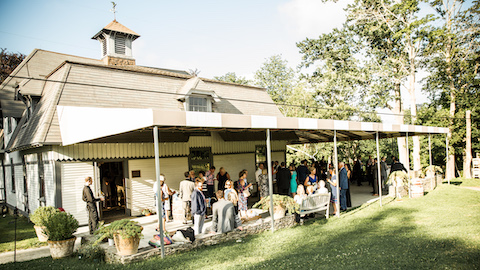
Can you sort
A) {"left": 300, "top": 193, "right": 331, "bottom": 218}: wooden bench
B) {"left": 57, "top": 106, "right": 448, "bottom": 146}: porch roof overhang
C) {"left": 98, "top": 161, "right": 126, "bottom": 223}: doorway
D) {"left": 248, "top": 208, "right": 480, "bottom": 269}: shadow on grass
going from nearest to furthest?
{"left": 248, "top": 208, "right": 480, "bottom": 269}: shadow on grass, {"left": 57, "top": 106, "right": 448, "bottom": 146}: porch roof overhang, {"left": 300, "top": 193, "right": 331, "bottom": 218}: wooden bench, {"left": 98, "top": 161, "right": 126, "bottom": 223}: doorway

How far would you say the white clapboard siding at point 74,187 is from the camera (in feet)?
32.2

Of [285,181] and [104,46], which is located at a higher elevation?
[104,46]

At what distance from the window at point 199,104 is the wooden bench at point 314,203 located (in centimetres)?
685

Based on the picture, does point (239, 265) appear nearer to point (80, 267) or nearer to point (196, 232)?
point (196, 232)

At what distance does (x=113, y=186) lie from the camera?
13.8 m

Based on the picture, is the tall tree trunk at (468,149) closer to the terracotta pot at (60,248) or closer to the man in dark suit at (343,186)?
the man in dark suit at (343,186)

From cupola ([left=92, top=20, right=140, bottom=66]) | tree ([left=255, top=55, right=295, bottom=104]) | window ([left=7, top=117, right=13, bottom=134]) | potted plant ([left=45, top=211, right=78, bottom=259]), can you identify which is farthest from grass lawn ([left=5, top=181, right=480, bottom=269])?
tree ([left=255, top=55, right=295, bottom=104])

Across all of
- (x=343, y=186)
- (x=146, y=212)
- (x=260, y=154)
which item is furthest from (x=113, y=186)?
(x=343, y=186)

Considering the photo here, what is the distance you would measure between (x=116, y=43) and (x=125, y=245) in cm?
1409

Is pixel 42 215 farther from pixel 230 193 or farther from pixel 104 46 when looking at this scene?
pixel 104 46

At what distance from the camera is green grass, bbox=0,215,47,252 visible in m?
8.31

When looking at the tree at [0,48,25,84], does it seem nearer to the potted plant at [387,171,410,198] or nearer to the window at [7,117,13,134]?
the window at [7,117,13,134]

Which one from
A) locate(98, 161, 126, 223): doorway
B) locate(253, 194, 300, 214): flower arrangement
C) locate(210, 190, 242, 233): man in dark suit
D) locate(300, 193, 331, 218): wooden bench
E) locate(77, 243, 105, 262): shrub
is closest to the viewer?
locate(77, 243, 105, 262): shrub

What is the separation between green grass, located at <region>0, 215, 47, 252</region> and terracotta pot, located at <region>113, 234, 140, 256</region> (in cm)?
401
